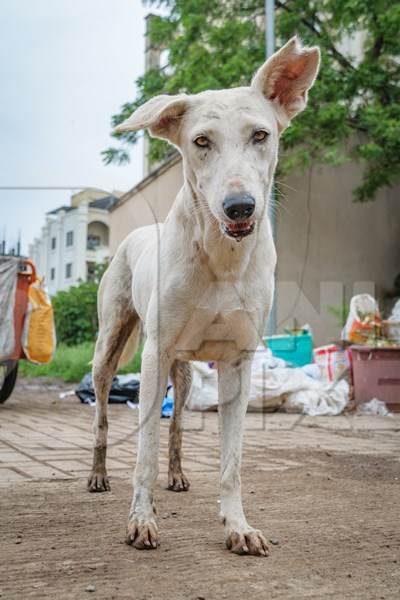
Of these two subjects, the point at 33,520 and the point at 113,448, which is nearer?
the point at 33,520

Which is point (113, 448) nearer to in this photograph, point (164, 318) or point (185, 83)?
point (164, 318)

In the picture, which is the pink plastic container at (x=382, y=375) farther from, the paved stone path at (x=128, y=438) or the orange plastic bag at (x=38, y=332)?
the orange plastic bag at (x=38, y=332)

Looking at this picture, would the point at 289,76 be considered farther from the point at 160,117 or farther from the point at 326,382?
the point at 326,382

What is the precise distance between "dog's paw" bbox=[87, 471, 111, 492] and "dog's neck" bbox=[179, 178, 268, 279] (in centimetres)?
136

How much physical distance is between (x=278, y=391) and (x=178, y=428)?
159 inches

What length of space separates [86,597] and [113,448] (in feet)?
9.60

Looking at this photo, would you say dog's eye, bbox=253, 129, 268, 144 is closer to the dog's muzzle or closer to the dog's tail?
the dog's muzzle

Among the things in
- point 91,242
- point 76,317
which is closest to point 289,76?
point 91,242

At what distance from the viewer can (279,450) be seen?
15.6ft

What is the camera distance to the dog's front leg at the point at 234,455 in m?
2.26

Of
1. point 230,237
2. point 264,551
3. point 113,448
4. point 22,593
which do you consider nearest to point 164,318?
point 230,237

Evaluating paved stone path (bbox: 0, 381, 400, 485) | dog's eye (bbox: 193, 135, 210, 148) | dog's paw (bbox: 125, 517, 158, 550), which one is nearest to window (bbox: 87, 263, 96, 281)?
paved stone path (bbox: 0, 381, 400, 485)

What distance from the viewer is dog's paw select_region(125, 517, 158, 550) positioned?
2.26 m

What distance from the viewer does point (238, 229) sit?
224 centimetres
